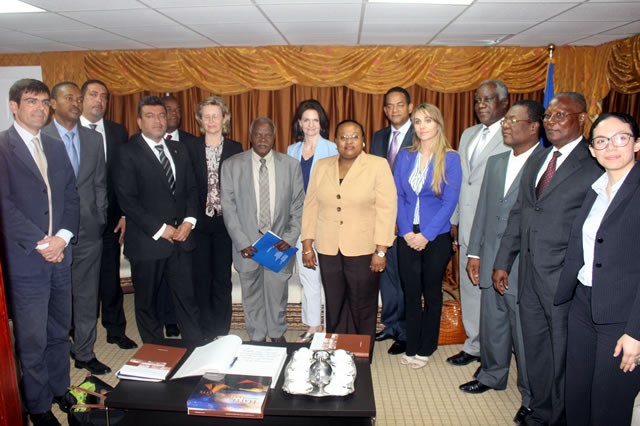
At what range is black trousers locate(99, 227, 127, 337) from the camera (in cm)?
350

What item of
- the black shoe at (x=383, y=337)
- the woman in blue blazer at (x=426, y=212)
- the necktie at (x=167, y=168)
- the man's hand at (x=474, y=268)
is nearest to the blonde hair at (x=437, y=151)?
the woman in blue blazer at (x=426, y=212)

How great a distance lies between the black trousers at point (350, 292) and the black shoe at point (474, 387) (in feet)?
2.16

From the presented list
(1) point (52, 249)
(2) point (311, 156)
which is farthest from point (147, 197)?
(2) point (311, 156)

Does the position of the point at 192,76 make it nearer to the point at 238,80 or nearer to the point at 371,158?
the point at 238,80

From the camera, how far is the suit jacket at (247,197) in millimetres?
3068

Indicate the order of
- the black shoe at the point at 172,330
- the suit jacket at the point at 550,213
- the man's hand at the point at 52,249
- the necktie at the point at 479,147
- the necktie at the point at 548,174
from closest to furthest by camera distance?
the suit jacket at the point at 550,213, the necktie at the point at 548,174, the man's hand at the point at 52,249, the necktie at the point at 479,147, the black shoe at the point at 172,330

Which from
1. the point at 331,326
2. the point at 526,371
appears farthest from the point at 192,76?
the point at 526,371

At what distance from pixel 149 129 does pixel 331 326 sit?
1760 mm

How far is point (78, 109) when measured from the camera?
297 cm

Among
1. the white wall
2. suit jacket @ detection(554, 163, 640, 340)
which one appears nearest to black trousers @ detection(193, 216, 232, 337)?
suit jacket @ detection(554, 163, 640, 340)

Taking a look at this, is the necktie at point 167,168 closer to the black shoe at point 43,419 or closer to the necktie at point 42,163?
the necktie at point 42,163

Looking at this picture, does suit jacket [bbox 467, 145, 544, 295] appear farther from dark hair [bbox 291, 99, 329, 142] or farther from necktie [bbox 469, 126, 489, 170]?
dark hair [bbox 291, 99, 329, 142]

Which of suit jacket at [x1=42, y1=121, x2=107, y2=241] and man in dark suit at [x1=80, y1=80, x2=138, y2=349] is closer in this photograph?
suit jacket at [x1=42, y1=121, x2=107, y2=241]

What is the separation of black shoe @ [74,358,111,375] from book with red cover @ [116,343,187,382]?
1079 mm
